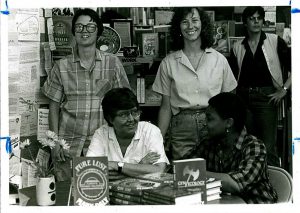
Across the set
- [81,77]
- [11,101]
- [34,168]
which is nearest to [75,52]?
[81,77]

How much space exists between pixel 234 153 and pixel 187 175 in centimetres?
43

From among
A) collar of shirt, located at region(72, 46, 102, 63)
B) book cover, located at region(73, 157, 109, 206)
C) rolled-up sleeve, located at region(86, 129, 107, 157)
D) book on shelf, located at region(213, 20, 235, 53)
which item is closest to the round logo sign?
book cover, located at region(73, 157, 109, 206)

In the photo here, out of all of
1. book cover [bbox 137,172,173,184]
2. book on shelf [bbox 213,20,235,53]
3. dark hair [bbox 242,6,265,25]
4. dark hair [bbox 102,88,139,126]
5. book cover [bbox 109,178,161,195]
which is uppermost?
dark hair [bbox 242,6,265,25]

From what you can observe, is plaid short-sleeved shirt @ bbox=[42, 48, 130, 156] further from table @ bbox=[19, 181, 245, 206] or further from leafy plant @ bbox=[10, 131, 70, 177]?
table @ bbox=[19, 181, 245, 206]

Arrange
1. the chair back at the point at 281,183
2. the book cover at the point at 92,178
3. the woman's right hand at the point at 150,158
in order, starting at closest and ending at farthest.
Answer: the book cover at the point at 92,178
the chair back at the point at 281,183
the woman's right hand at the point at 150,158

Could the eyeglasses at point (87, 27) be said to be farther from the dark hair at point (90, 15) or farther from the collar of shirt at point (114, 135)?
the collar of shirt at point (114, 135)

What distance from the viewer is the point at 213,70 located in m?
3.21

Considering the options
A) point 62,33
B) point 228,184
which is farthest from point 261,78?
point 62,33

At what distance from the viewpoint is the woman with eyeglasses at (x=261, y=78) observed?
10.3ft

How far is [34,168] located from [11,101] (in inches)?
16.5

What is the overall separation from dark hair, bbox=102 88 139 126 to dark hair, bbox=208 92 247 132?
46 cm

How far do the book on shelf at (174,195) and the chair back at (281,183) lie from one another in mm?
485

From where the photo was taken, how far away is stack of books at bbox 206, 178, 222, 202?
2.65 m

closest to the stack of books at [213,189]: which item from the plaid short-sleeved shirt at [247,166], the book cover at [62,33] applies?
the plaid short-sleeved shirt at [247,166]
